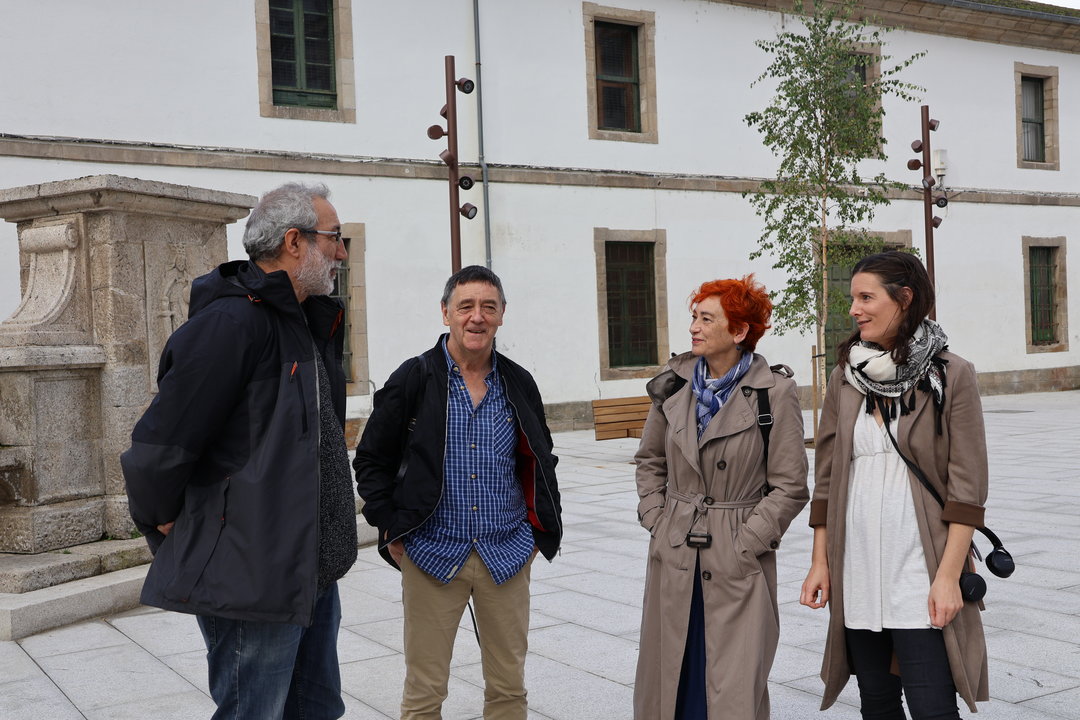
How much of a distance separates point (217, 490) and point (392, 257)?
12913 millimetres

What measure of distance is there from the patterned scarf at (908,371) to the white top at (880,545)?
0.09 meters

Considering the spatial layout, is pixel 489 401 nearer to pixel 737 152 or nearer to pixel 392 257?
pixel 392 257

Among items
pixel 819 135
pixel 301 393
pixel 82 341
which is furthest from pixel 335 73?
pixel 301 393

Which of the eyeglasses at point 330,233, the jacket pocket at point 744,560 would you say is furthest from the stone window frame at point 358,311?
the eyeglasses at point 330,233

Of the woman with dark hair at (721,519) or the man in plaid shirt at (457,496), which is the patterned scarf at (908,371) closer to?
the woman with dark hair at (721,519)

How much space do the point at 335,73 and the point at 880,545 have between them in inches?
526

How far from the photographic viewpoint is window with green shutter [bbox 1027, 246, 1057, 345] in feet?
74.3

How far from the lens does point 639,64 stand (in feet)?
58.4

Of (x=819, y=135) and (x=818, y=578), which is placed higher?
(x=819, y=135)

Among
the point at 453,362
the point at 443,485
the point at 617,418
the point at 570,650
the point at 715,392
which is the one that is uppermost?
the point at 453,362

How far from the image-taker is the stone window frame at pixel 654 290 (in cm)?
1723

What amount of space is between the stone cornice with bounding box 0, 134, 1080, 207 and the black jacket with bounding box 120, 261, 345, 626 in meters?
11.4

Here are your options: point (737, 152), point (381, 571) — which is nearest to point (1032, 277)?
point (737, 152)

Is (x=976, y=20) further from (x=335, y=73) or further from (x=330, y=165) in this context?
(x=330, y=165)
